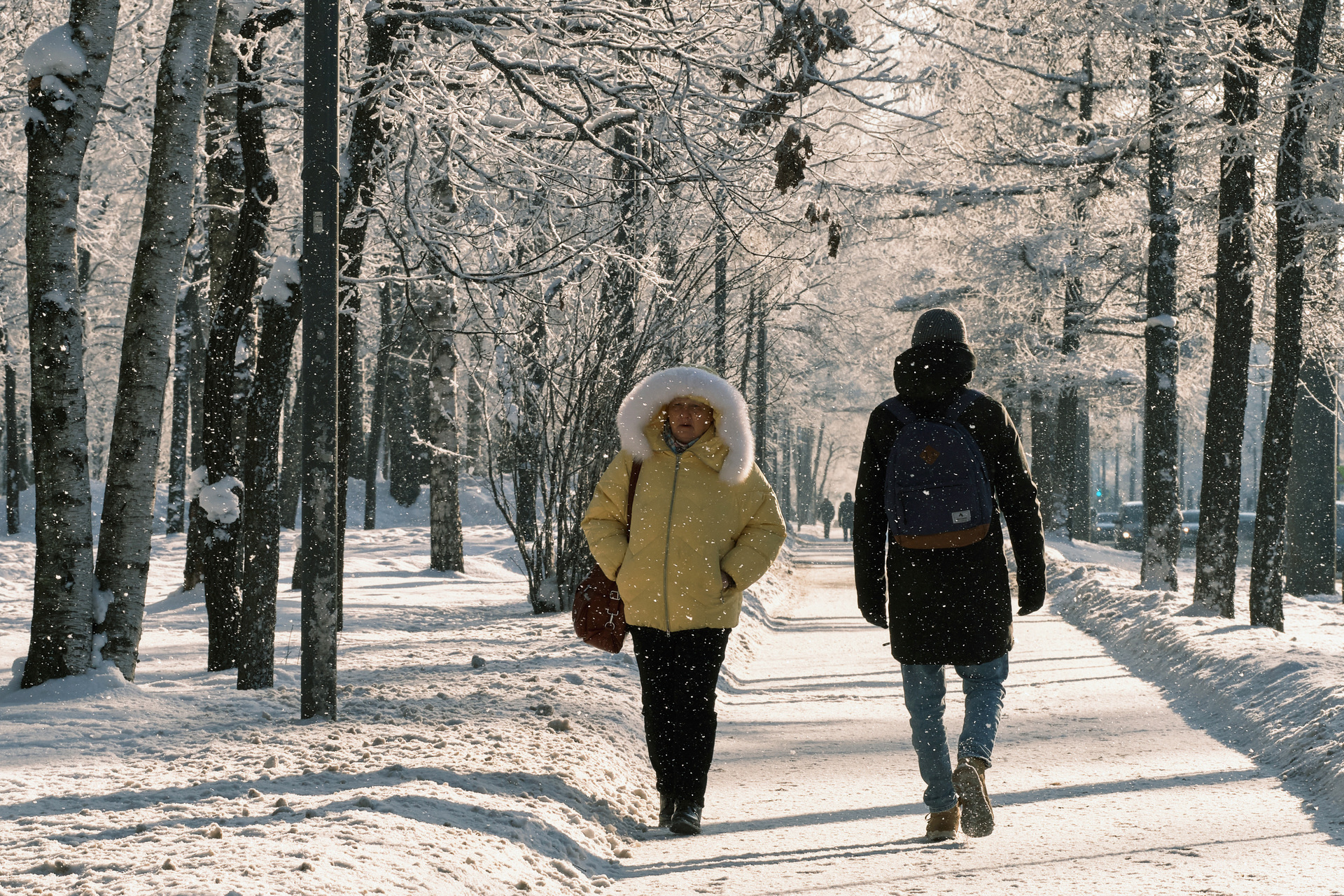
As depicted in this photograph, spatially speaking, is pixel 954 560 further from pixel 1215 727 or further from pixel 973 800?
pixel 1215 727

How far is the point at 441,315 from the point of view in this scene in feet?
51.4

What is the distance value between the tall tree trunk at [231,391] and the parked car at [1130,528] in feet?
110

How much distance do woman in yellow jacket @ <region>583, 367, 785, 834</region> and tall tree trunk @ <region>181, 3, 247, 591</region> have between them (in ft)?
11.7

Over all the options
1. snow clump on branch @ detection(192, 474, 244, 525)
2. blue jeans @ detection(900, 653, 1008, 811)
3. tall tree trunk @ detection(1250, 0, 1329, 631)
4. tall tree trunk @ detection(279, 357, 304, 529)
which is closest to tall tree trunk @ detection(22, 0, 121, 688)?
snow clump on branch @ detection(192, 474, 244, 525)

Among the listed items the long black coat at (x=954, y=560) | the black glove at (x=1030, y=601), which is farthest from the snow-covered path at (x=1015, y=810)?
the black glove at (x=1030, y=601)

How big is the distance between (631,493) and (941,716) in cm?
153

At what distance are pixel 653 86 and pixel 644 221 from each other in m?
5.25

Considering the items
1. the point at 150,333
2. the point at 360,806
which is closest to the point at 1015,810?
the point at 360,806

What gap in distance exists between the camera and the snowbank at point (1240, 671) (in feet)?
20.7

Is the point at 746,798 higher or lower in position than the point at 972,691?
lower

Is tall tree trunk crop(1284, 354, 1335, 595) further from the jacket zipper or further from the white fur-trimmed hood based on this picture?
the jacket zipper

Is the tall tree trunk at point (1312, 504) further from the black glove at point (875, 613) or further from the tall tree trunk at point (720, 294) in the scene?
the black glove at point (875, 613)

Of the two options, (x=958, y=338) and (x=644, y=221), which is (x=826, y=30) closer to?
(x=958, y=338)

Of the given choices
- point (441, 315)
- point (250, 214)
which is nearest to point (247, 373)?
point (250, 214)
